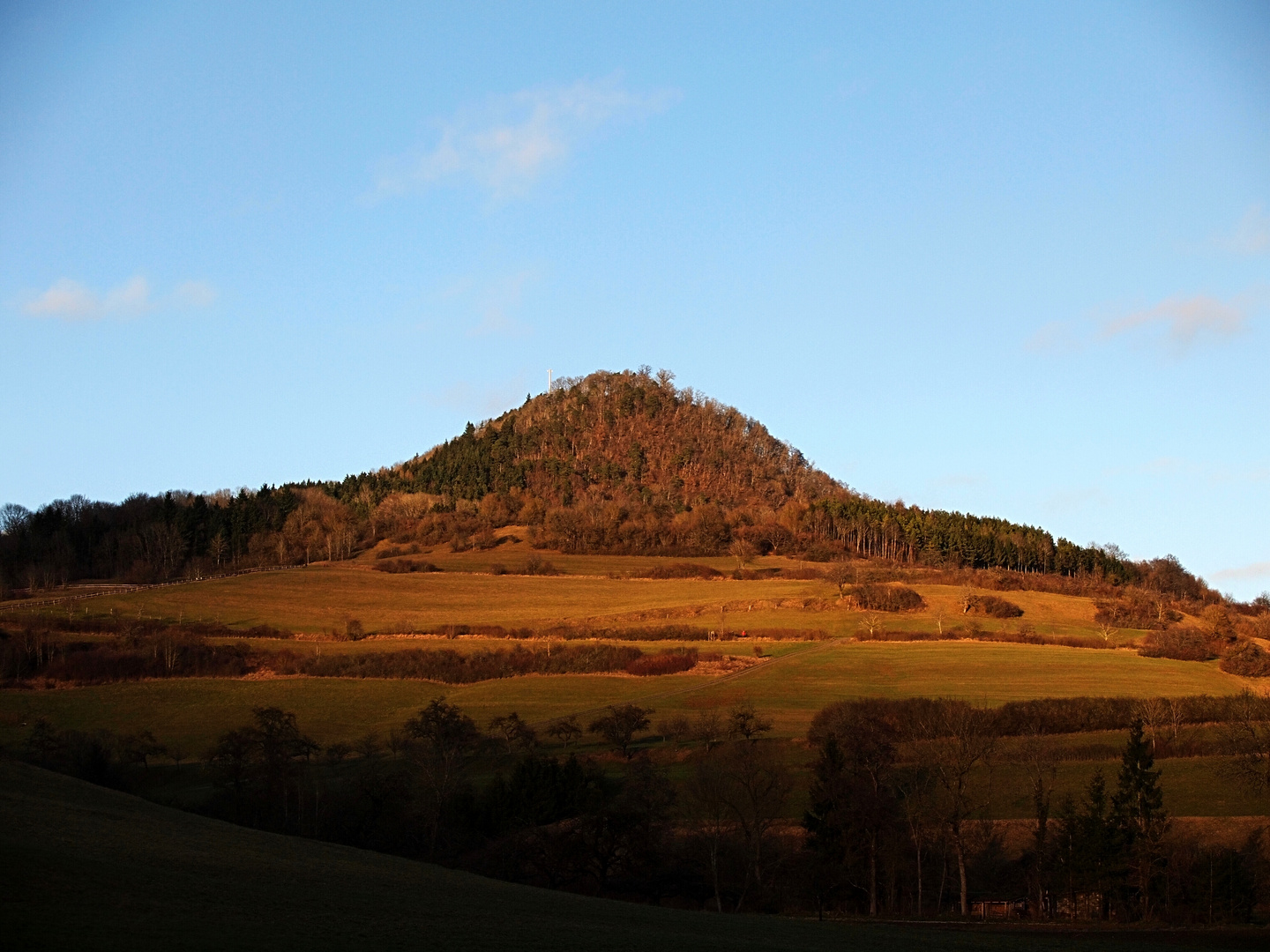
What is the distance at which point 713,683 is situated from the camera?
9169cm

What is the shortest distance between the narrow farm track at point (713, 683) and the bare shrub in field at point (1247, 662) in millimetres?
34504

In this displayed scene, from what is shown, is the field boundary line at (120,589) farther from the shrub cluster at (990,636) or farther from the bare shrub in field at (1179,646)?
the bare shrub in field at (1179,646)

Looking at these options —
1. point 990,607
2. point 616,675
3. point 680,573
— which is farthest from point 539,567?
point 990,607

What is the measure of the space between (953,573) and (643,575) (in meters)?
39.6

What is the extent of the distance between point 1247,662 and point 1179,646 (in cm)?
651

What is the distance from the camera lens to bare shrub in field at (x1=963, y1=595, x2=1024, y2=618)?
11650 cm

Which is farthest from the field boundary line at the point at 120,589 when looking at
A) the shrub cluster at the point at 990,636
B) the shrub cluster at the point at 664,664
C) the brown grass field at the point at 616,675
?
the shrub cluster at the point at 990,636

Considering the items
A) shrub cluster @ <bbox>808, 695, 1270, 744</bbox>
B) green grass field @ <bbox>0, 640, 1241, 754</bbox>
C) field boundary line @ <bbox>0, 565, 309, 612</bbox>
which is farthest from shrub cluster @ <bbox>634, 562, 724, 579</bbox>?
shrub cluster @ <bbox>808, 695, 1270, 744</bbox>

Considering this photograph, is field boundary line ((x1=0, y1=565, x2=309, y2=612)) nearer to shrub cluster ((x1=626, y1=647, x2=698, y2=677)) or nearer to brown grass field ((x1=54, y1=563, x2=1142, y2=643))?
brown grass field ((x1=54, y1=563, x2=1142, y2=643))

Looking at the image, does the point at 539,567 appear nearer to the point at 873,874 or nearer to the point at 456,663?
the point at 456,663

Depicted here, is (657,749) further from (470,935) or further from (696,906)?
(470,935)

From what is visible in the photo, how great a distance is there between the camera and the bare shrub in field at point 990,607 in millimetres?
116500

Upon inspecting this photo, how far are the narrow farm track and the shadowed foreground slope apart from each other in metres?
41.0

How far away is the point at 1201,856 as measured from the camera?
1868 inches
